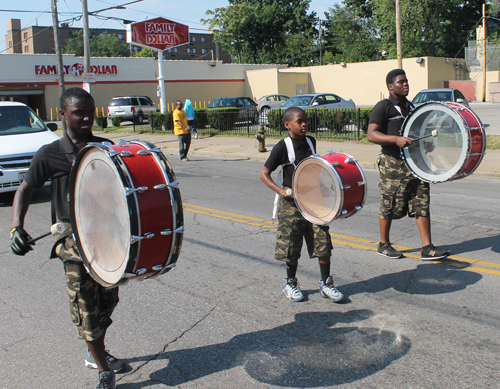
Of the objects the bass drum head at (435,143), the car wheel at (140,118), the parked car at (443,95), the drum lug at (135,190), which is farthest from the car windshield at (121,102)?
the drum lug at (135,190)

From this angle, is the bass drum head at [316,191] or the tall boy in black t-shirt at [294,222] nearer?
the bass drum head at [316,191]

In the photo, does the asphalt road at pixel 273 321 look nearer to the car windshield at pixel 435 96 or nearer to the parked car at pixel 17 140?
the parked car at pixel 17 140

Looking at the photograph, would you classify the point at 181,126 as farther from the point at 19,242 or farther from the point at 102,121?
the point at 102,121

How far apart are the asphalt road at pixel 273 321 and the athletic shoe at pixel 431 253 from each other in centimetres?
14

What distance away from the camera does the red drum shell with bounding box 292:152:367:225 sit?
4.02 m

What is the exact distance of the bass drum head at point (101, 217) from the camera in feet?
9.42

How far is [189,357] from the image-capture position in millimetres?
3686

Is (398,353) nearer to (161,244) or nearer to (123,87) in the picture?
(161,244)

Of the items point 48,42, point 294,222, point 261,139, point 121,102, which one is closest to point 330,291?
point 294,222

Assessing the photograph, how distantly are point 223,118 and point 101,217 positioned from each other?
20.0 m

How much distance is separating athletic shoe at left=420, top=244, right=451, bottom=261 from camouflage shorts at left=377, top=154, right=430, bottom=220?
378mm

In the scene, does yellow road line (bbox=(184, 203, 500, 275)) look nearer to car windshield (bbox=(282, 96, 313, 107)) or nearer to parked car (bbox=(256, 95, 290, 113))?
car windshield (bbox=(282, 96, 313, 107))

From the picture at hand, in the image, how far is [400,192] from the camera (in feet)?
17.8

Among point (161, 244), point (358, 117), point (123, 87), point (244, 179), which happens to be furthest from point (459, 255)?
point (123, 87)
